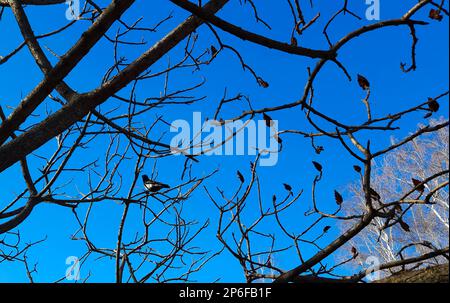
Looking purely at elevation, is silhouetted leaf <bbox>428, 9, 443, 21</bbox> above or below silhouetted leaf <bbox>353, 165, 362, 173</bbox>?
above

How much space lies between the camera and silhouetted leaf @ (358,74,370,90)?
144 cm

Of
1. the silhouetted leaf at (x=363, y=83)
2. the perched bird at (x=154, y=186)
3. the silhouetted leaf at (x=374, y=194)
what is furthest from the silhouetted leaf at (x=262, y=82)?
the perched bird at (x=154, y=186)

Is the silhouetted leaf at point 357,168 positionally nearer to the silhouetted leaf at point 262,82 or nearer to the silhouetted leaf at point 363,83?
the silhouetted leaf at point 363,83

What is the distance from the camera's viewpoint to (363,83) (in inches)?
57.1

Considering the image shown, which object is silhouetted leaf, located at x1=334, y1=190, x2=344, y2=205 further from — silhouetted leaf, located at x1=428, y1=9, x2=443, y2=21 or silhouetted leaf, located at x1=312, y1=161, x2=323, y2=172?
silhouetted leaf, located at x1=428, y1=9, x2=443, y2=21

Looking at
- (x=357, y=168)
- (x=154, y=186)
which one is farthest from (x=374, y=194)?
(x=154, y=186)

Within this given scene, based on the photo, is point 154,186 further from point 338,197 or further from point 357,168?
point 357,168

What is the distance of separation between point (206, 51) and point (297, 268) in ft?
6.71

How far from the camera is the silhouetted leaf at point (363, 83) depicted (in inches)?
56.6

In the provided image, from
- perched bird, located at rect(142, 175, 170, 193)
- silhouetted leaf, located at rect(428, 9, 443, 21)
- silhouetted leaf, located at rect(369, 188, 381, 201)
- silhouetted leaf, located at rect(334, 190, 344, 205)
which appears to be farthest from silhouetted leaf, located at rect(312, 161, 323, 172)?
perched bird, located at rect(142, 175, 170, 193)

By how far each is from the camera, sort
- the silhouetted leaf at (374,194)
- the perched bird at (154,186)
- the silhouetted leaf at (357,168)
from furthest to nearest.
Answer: the perched bird at (154,186), the silhouetted leaf at (357,168), the silhouetted leaf at (374,194)

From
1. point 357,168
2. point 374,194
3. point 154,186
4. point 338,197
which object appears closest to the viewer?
point 374,194
